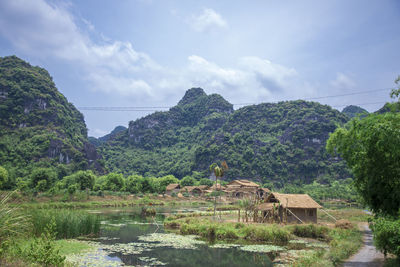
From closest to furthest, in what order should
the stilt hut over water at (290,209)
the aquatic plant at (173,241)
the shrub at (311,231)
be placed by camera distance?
the aquatic plant at (173,241) < the shrub at (311,231) < the stilt hut over water at (290,209)

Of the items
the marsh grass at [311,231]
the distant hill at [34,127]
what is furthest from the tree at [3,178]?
the marsh grass at [311,231]

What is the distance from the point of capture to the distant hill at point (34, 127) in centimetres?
8661

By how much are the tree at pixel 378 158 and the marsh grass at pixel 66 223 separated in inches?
617

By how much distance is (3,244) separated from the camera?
821 cm

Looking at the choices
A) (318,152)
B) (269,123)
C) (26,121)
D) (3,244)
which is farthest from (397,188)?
(269,123)

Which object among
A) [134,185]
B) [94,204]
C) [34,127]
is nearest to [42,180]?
[94,204]

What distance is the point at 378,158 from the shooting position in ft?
36.8

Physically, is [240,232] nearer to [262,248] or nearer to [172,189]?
[262,248]

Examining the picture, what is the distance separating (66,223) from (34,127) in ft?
327

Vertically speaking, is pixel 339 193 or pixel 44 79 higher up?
pixel 44 79

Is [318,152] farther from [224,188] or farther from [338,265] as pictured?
[338,265]

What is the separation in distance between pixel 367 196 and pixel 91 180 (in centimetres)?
5068

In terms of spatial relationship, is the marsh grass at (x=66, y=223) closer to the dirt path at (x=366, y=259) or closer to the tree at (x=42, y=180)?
the dirt path at (x=366, y=259)

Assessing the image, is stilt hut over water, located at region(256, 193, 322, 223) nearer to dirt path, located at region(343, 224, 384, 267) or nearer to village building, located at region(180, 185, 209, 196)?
dirt path, located at region(343, 224, 384, 267)
